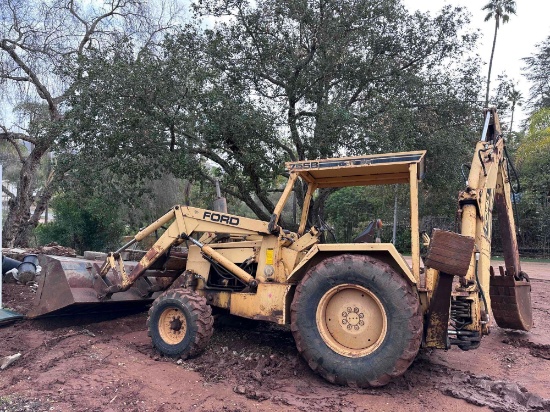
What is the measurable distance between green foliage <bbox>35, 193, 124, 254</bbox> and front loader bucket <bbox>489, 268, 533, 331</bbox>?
14.7 metres

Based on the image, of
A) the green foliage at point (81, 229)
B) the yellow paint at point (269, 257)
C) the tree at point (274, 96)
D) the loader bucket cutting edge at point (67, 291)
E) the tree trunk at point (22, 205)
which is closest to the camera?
the yellow paint at point (269, 257)

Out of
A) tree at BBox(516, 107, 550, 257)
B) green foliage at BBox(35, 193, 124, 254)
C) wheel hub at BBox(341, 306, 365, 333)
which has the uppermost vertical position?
tree at BBox(516, 107, 550, 257)

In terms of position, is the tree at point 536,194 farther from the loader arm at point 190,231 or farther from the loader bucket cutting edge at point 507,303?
the loader arm at point 190,231

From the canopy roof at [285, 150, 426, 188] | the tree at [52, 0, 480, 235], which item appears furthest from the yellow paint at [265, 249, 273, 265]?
the tree at [52, 0, 480, 235]

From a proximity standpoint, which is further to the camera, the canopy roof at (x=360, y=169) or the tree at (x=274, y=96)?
the tree at (x=274, y=96)

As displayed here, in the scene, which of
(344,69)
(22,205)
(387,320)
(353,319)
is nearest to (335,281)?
(353,319)

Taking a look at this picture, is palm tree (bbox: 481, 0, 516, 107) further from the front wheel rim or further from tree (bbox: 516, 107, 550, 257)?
the front wheel rim

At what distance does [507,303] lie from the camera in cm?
689

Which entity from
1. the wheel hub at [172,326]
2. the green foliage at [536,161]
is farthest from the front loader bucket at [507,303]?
the green foliage at [536,161]

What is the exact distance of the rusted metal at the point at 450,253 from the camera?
464 cm

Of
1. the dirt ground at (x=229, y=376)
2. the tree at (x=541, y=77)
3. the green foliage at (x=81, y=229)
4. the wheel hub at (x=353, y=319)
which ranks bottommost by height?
the dirt ground at (x=229, y=376)

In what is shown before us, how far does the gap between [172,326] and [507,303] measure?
4652 millimetres

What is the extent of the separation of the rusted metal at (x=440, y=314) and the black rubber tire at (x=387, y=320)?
0.76ft

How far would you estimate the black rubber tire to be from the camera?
451 cm
